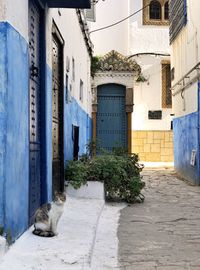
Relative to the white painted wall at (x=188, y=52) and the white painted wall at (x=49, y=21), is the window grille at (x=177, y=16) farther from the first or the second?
the white painted wall at (x=49, y=21)

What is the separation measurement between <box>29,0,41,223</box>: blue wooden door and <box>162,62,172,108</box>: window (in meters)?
16.4

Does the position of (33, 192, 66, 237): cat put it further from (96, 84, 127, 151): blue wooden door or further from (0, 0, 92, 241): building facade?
(96, 84, 127, 151): blue wooden door

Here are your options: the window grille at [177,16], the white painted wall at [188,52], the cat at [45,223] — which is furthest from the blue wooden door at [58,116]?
the window grille at [177,16]

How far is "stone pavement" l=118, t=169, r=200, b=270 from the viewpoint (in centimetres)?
531

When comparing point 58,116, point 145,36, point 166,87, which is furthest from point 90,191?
point 145,36

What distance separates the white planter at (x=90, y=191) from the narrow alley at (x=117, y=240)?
236 mm

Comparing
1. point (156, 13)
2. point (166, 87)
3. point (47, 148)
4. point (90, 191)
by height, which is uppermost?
point (156, 13)

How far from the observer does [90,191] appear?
9453 millimetres

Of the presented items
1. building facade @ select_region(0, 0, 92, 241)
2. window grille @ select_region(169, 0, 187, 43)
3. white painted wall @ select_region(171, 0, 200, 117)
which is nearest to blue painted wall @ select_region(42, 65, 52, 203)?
building facade @ select_region(0, 0, 92, 241)

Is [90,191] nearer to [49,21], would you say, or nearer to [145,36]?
[49,21]

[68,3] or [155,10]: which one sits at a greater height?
[155,10]

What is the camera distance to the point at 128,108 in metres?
20.1

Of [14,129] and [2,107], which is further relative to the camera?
[14,129]

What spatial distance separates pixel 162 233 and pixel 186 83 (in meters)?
9.28
